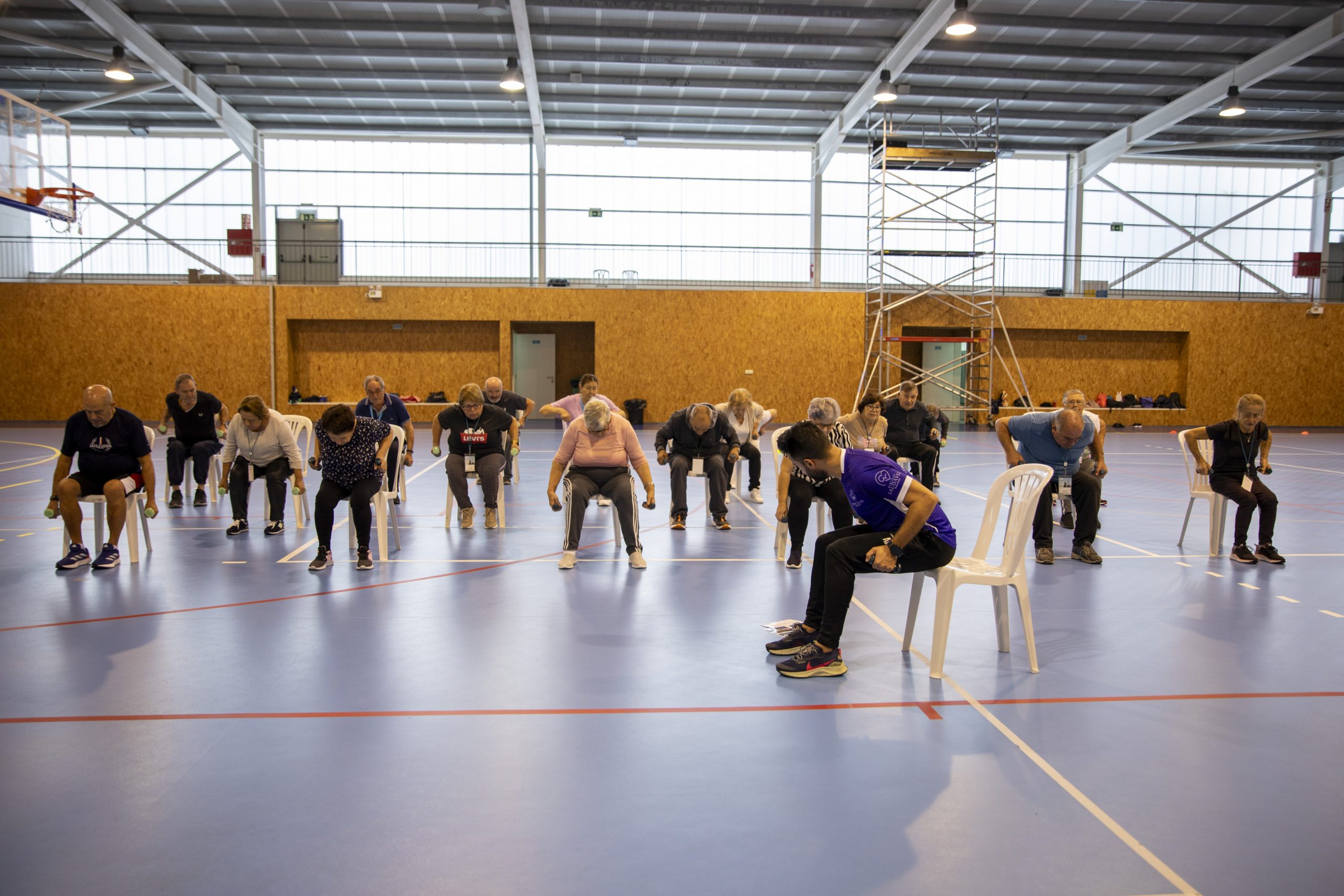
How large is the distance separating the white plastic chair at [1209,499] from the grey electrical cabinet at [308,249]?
18968 mm

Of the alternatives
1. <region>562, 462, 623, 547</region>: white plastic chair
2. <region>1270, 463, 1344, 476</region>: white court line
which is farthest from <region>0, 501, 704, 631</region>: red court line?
<region>1270, 463, 1344, 476</region>: white court line

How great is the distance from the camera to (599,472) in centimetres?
648

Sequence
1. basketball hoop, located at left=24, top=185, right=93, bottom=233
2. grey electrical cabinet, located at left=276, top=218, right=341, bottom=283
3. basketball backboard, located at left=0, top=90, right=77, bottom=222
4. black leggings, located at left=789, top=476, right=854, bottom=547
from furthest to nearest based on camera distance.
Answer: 1. grey electrical cabinet, located at left=276, top=218, right=341, bottom=283
2. basketball hoop, located at left=24, top=185, right=93, bottom=233
3. basketball backboard, located at left=0, top=90, right=77, bottom=222
4. black leggings, located at left=789, top=476, right=854, bottom=547

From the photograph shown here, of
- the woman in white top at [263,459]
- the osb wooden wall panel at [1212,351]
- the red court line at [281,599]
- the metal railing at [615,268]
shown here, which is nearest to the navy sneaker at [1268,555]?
the red court line at [281,599]

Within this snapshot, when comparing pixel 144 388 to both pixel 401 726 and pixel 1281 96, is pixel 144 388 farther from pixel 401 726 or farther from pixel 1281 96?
pixel 1281 96

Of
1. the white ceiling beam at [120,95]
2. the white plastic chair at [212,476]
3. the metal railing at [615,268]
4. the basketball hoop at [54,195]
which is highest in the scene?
the white ceiling beam at [120,95]

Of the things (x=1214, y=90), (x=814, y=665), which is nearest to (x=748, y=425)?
(x=814, y=665)

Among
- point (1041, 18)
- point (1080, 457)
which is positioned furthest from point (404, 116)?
point (1080, 457)

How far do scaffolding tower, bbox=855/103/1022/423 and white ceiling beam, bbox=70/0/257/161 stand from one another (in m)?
14.3

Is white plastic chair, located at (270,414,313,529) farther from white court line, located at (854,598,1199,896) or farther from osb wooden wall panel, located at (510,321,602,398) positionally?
osb wooden wall panel, located at (510,321,602,398)

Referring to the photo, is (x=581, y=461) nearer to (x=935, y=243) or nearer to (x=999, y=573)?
(x=999, y=573)

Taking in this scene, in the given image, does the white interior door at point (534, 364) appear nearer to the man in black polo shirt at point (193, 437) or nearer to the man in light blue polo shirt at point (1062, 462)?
the man in black polo shirt at point (193, 437)

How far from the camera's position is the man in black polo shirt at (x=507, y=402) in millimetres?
9344

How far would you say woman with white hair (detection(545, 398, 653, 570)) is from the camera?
6.18 meters
